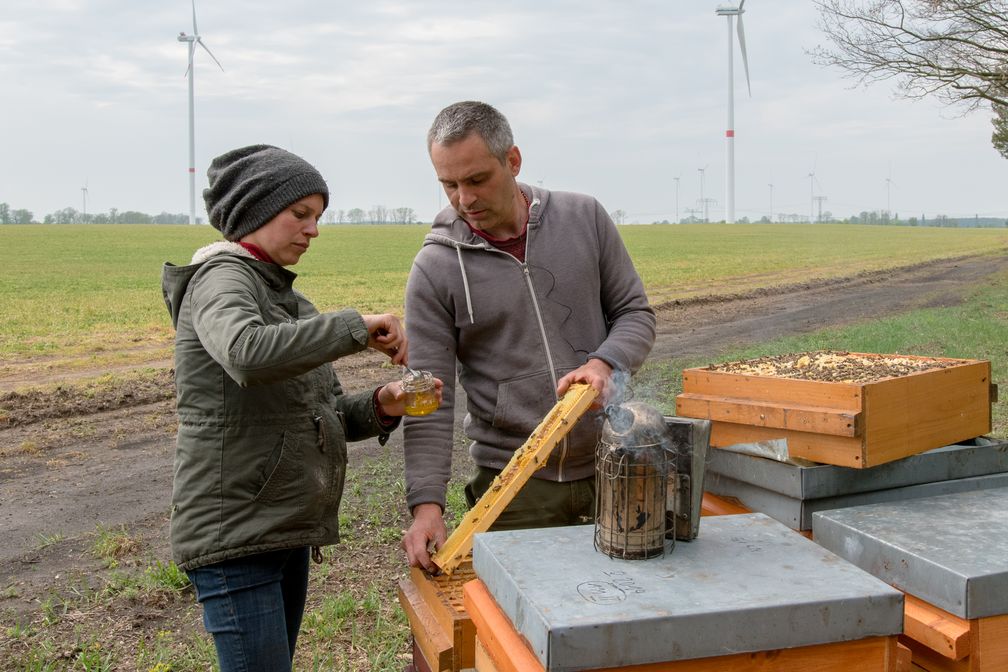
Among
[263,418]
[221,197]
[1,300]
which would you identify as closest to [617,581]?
[263,418]

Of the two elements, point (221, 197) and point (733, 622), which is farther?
point (221, 197)

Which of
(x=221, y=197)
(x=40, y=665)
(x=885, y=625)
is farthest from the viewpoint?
(x=40, y=665)

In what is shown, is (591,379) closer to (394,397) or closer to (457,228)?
(394,397)

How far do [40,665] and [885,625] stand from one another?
3.84 m

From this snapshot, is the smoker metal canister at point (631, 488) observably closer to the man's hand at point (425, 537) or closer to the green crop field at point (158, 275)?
the man's hand at point (425, 537)

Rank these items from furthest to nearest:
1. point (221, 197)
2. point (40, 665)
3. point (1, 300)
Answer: point (1, 300), point (40, 665), point (221, 197)

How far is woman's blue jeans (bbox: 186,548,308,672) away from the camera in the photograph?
8.07 feet

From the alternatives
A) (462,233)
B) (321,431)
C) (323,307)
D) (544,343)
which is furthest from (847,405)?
(323,307)

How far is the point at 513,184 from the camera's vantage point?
10.7ft

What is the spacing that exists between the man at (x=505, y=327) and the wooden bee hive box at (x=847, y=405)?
0.41m

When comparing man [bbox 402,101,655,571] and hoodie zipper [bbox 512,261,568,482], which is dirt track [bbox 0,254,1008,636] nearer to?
man [bbox 402,101,655,571]

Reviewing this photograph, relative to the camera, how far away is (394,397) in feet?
9.59

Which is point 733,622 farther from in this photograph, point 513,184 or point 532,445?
point 513,184

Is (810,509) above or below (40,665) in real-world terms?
above
